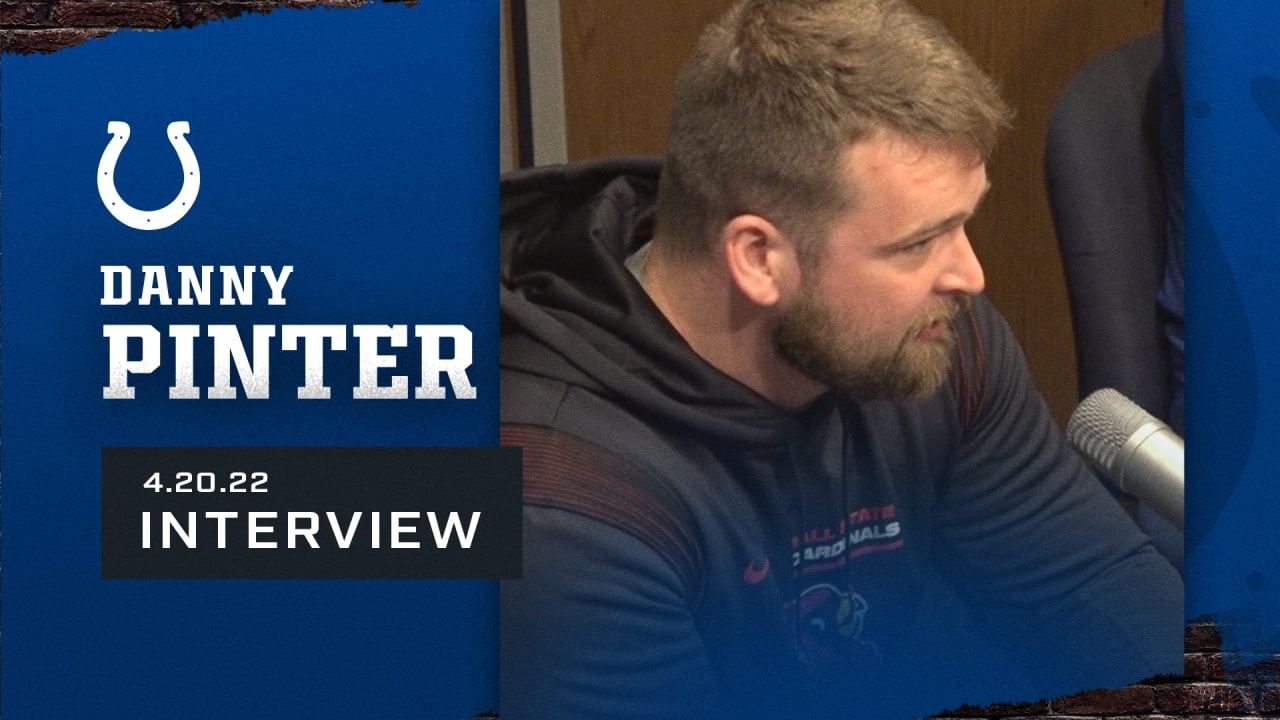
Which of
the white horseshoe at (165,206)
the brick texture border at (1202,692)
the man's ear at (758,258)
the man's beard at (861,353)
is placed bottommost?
the brick texture border at (1202,692)

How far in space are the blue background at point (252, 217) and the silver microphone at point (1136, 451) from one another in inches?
38.9

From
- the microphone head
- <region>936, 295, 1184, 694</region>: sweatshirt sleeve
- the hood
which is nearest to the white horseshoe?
the hood

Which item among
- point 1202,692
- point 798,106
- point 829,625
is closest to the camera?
point 798,106

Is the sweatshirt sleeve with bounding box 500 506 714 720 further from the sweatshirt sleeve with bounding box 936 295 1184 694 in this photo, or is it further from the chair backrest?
the chair backrest

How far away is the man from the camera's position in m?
2.38

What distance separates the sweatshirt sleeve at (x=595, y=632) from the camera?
2.39 metres

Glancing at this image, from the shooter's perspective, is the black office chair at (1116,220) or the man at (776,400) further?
the black office chair at (1116,220)

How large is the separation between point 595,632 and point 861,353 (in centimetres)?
62

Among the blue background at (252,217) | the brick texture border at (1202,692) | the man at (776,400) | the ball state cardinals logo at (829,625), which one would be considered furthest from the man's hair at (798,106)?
the brick texture border at (1202,692)

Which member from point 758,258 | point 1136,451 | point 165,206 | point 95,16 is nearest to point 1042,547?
point 1136,451

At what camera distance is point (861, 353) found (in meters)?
2.43

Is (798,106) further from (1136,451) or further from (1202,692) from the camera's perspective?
(1202,692)

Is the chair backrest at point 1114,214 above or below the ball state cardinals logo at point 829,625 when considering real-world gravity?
above

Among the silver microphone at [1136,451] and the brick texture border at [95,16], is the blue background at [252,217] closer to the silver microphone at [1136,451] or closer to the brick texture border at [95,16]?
the brick texture border at [95,16]
